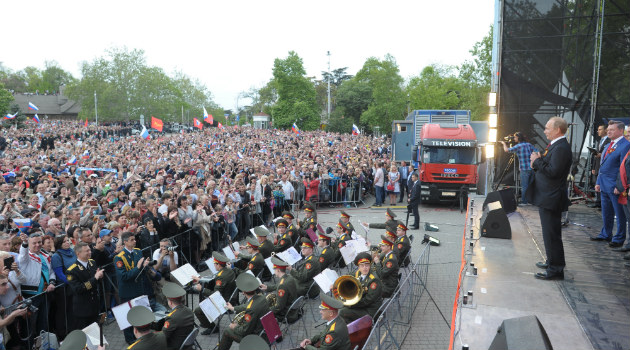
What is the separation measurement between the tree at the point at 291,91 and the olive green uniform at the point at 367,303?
55378mm

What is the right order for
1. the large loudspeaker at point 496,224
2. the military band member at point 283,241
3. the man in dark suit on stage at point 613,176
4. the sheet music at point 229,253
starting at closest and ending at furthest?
the man in dark suit on stage at point 613,176 < the large loudspeaker at point 496,224 < the sheet music at point 229,253 < the military band member at point 283,241

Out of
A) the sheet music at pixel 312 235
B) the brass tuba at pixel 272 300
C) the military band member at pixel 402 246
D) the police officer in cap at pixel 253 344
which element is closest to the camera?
the police officer in cap at pixel 253 344

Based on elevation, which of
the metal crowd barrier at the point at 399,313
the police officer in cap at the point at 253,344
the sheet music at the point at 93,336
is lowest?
the metal crowd barrier at the point at 399,313

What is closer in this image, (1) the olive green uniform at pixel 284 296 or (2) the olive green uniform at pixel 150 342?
(2) the olive green uniform at pixel 150 342

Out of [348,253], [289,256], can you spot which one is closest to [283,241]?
[289,256]

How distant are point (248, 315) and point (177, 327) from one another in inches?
40.4

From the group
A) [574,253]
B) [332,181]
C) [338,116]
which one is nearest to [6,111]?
[338,116]

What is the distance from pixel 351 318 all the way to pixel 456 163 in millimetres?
12437

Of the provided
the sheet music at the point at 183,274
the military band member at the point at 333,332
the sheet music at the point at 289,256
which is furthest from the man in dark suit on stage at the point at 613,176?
the sheet music at the point at 183,274

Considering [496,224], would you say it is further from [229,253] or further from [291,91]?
[291,91]

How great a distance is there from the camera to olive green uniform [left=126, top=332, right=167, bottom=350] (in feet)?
16.6

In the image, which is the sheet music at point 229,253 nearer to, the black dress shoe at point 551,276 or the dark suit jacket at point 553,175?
the black dress shoe at point 551,276

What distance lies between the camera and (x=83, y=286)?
6.61 metres

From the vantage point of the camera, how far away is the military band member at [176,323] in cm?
572
